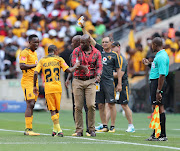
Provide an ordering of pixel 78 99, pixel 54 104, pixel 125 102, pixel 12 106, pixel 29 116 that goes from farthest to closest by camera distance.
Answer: pixel 12 106, pixel 125 102, pixel 29 116, pixel 78 99, pixel 54 104

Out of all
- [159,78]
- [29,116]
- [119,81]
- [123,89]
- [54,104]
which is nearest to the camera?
[159,78]

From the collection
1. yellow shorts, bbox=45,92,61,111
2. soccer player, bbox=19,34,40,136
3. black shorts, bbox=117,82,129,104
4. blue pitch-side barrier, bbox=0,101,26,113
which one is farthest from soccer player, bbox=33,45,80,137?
blue pitch-side barrier, bbox=0,101,26,113

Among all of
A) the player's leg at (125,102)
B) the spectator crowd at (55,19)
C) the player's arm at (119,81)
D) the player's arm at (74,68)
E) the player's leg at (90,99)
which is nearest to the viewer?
the player's arm at (74,68)

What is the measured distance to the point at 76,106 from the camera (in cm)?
1095

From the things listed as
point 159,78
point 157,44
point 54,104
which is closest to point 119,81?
point 54,104

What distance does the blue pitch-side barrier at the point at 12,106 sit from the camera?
69.7 feet

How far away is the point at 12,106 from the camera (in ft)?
70.2

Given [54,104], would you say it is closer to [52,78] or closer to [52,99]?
[52,99]

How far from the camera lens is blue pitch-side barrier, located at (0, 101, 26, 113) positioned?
2125 cm

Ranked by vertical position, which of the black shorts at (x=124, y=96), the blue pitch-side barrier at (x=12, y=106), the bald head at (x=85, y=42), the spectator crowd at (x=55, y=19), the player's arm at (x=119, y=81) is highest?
the spectator crowd at (x=55, y=19)

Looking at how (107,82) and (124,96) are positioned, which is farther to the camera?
(124,96)

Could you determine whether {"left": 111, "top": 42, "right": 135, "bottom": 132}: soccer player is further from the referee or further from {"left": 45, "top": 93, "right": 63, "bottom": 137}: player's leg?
the referee

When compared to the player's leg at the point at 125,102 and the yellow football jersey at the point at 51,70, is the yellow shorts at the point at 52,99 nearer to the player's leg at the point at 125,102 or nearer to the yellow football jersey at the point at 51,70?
the yellow football jersey at the point at 51,70

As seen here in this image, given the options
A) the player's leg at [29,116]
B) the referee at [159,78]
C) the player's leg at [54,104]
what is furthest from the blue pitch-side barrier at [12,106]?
the referee at [159,78]
